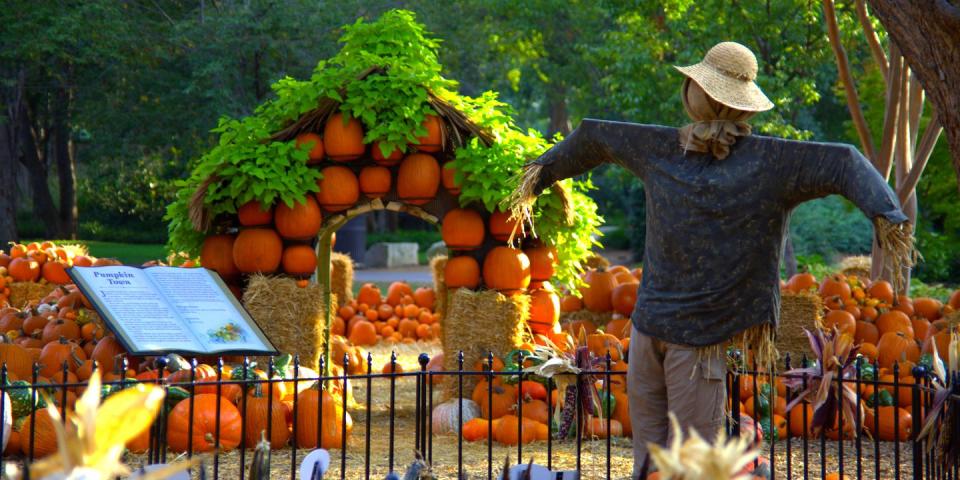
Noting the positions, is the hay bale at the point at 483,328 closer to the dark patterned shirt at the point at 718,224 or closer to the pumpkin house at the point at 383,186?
the pumpkin house at the point at 383,186

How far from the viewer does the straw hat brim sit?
13.7ft

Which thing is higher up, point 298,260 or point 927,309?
point 298,260

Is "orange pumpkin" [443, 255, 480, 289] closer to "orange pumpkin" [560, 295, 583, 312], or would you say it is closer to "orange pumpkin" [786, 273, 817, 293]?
"orange pumpkin" [560, 295, 583, 312]

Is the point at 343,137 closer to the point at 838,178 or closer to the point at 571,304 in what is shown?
the point at 571,304

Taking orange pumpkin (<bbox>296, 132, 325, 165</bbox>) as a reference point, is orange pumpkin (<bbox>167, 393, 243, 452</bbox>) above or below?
below

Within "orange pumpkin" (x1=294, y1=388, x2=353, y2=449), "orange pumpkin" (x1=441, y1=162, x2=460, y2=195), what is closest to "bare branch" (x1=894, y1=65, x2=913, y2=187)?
"orange pumpkin" (x1=441, y1=162, x2=460, y2=195)

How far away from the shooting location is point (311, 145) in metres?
7.83

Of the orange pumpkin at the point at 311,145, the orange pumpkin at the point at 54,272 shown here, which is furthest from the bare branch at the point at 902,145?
the orange pumpkin at the point at 54,272

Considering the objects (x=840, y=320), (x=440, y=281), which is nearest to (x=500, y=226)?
(x=440, y=281)

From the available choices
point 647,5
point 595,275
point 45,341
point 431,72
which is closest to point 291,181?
point 431,72

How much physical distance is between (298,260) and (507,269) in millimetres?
1522

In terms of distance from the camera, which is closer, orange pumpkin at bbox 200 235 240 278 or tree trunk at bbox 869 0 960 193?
tree trunk at bbox 869 0 960 193

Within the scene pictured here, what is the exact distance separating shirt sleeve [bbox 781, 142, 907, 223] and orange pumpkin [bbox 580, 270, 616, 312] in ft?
16.5

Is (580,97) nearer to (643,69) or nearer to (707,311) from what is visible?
(643,69)
